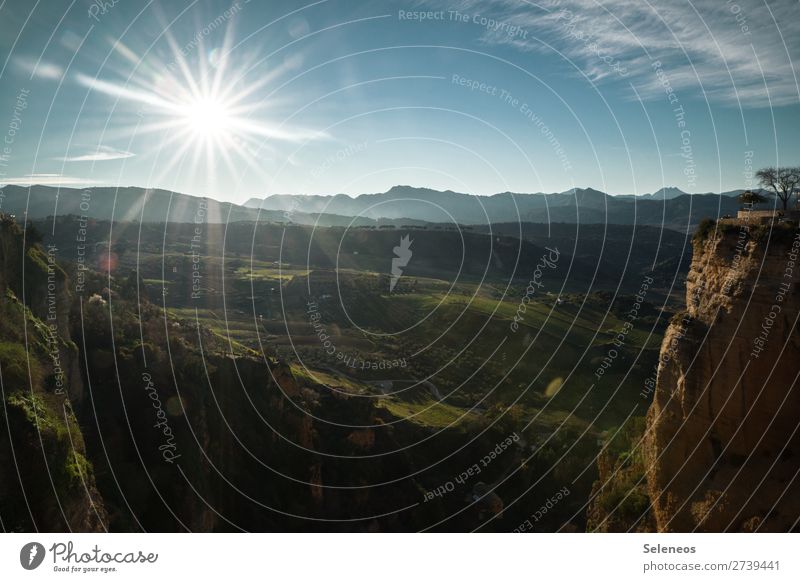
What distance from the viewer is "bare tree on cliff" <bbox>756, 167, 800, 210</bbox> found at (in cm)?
1911

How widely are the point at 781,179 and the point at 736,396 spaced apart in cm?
828

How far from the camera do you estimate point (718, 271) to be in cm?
1873

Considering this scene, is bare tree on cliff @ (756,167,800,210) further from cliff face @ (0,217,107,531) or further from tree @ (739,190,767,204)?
cliff face @ (0,217,107,531)

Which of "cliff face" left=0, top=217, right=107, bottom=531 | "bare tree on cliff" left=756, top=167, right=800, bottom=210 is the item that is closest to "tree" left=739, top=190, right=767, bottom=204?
"bare tree on cliff" left=756, top=167, right=800, bottom=210

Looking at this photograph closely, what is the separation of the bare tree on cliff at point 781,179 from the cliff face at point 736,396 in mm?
2810

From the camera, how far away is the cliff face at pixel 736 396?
53.6 ft

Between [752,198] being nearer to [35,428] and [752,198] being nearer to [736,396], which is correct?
[736,396]

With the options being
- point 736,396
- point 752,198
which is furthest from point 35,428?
point 752,198

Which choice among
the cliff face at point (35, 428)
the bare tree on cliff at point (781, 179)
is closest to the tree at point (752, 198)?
the bare tree on cliff at point (781, 179)

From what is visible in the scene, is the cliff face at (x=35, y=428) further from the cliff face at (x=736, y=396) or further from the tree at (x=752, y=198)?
the tree at (x=752, y=198)

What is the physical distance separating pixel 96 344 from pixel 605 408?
2123 inches

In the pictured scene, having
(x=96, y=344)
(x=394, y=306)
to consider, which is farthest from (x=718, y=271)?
(x=394, y=306)

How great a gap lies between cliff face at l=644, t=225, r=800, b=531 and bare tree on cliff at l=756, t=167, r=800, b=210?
9.22 feet

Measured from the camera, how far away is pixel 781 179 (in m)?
19.3
